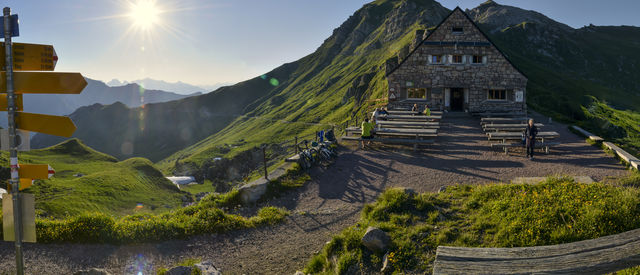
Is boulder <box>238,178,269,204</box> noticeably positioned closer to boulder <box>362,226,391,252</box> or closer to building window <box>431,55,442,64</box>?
boulder <box>362,226,391,252</box>

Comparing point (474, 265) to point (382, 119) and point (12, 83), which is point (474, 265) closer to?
point (12, 83)

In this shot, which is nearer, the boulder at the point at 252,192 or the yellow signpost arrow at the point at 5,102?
the yellow signpost arrow at the point at 5,102

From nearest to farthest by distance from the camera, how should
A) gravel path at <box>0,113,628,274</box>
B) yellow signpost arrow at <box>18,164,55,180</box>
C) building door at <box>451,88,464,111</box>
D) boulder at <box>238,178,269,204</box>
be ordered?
yellow signpost arrow at <box>18,164,55,180</box> < gravel path at <box>0,113,628,274</box> < boulder at <box>238,178,269,204</box> < building door at <box>451,88,464,111</box>

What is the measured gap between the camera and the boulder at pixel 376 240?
8.00 meters

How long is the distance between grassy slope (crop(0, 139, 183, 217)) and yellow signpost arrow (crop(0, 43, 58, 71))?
67.5ft

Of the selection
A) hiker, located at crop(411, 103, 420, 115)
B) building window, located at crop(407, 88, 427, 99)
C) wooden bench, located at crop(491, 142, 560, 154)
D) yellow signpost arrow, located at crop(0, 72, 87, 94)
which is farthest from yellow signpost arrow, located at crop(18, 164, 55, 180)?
building window, located at crop(407, 88, 427, 99)

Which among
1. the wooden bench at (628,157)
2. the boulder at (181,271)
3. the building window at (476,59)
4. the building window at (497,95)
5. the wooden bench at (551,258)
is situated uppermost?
the building window at (476,59)

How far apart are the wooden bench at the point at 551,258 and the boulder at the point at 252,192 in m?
9.08

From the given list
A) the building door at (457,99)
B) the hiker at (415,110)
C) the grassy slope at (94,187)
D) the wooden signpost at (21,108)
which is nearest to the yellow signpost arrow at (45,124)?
the wooden signpost at (21,108)

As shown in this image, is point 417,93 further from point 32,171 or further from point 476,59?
point 32,171

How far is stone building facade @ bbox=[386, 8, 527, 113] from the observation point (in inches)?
1399

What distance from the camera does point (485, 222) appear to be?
855 cm

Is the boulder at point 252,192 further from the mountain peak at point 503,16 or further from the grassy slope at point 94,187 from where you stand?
the mountain peak at point 503,16

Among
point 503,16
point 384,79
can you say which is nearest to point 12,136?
point 384,79
